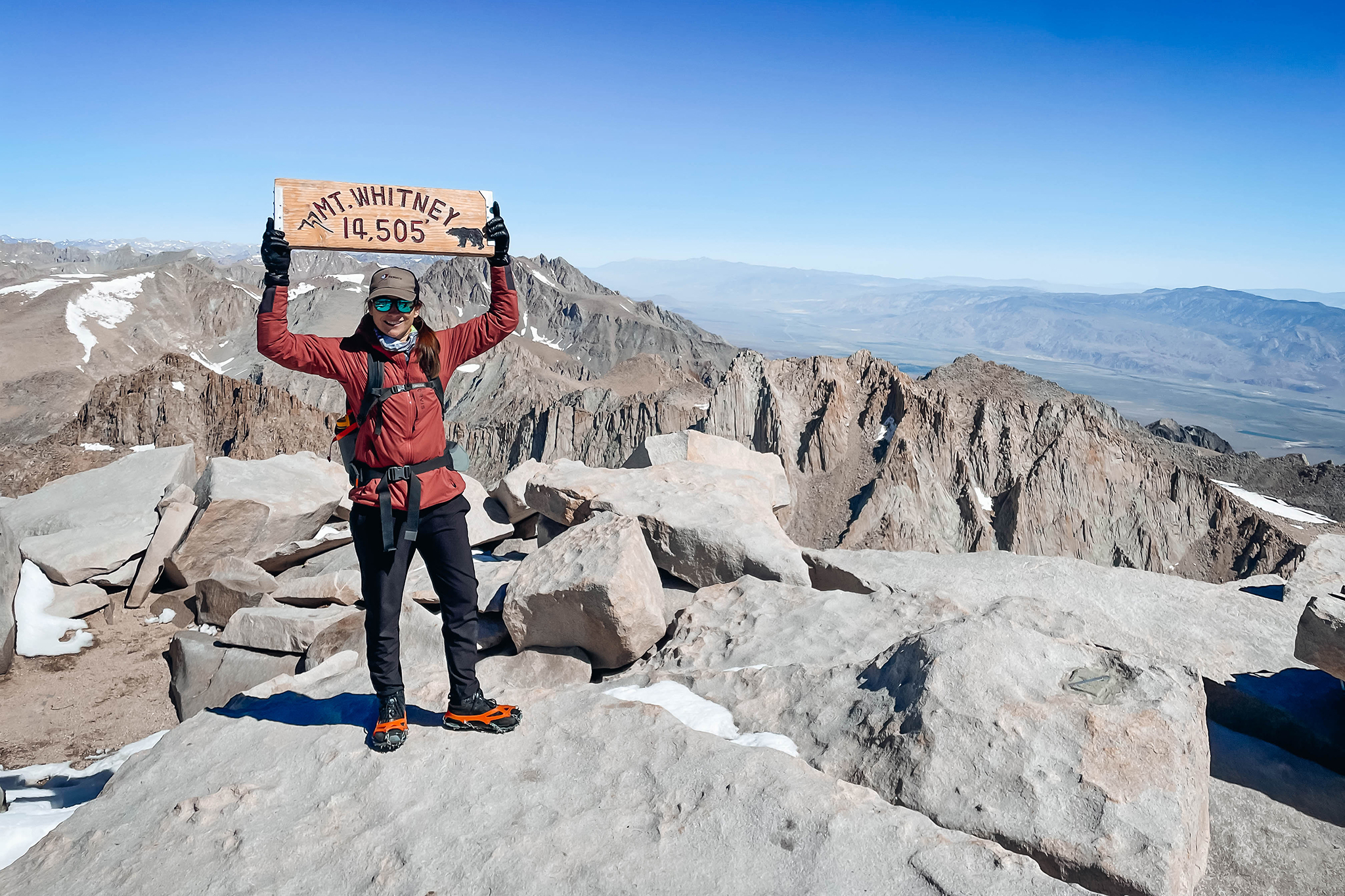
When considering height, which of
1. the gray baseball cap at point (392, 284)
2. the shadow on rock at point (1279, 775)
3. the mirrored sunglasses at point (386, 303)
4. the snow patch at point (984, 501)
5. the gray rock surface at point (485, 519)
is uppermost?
the gray baseball cap at point (392, 284)

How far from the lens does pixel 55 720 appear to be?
23.6 ft

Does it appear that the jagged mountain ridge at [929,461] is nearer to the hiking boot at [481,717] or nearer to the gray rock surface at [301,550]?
the gray rock surface at [301,550]

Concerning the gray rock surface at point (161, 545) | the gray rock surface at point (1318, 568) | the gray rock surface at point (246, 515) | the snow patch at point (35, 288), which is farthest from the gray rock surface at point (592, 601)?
the snow patch at point (35, 288)

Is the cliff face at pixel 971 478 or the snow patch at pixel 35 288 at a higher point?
the snow patch at pixel 35 288

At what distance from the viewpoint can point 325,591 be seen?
786 cm

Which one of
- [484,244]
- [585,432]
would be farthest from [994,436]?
[484,244]

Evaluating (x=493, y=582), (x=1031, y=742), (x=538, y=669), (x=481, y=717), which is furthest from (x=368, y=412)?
(x=1031, y=742)

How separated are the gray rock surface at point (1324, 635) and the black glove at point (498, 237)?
5.35m

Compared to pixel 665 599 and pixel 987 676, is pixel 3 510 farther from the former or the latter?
pixel 987 676

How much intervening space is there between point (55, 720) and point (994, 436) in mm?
40346

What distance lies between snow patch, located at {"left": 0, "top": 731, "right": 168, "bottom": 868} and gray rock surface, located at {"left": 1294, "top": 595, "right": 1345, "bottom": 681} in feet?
23.1

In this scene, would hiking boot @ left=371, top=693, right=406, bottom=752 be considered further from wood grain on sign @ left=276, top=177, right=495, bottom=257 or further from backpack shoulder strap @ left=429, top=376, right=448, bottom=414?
wood grain on sign @ left=276, top=177, right=495, bottom=257

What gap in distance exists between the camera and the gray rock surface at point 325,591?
7.80m

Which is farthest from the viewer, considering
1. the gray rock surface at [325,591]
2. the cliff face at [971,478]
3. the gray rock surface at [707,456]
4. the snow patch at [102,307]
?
the snow patch at [102,307]
